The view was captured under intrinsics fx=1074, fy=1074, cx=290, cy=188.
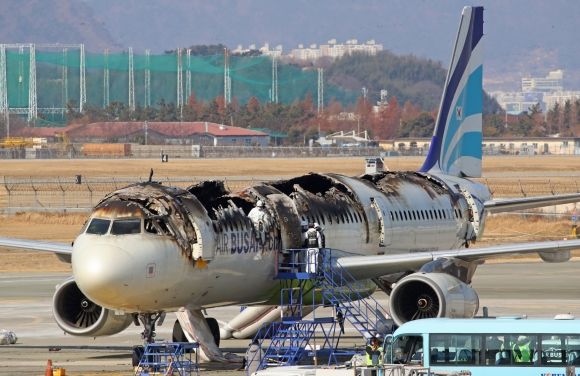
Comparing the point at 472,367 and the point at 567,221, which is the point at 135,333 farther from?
the point at 567,221

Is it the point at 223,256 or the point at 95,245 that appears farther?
the point at 223,256

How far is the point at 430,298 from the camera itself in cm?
2788

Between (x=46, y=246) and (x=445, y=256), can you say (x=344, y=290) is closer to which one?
(x=445, y=256)

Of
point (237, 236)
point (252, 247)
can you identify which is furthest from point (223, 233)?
point (252, 247)

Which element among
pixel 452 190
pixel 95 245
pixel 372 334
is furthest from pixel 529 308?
pixel 95 245

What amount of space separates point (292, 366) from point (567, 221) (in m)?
48.7

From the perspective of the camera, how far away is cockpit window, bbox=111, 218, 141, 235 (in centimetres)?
2414

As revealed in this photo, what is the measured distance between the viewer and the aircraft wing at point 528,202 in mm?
34125

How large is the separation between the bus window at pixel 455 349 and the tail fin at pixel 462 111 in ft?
57.7

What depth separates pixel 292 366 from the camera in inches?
947

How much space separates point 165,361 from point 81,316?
4.63m

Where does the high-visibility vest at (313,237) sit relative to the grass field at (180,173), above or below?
above

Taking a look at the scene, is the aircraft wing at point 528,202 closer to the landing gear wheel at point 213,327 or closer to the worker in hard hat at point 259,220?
the worker in hard hat at point 259,220

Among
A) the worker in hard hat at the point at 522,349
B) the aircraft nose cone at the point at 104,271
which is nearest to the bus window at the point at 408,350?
the worker in hard hat at the point at 522,349
